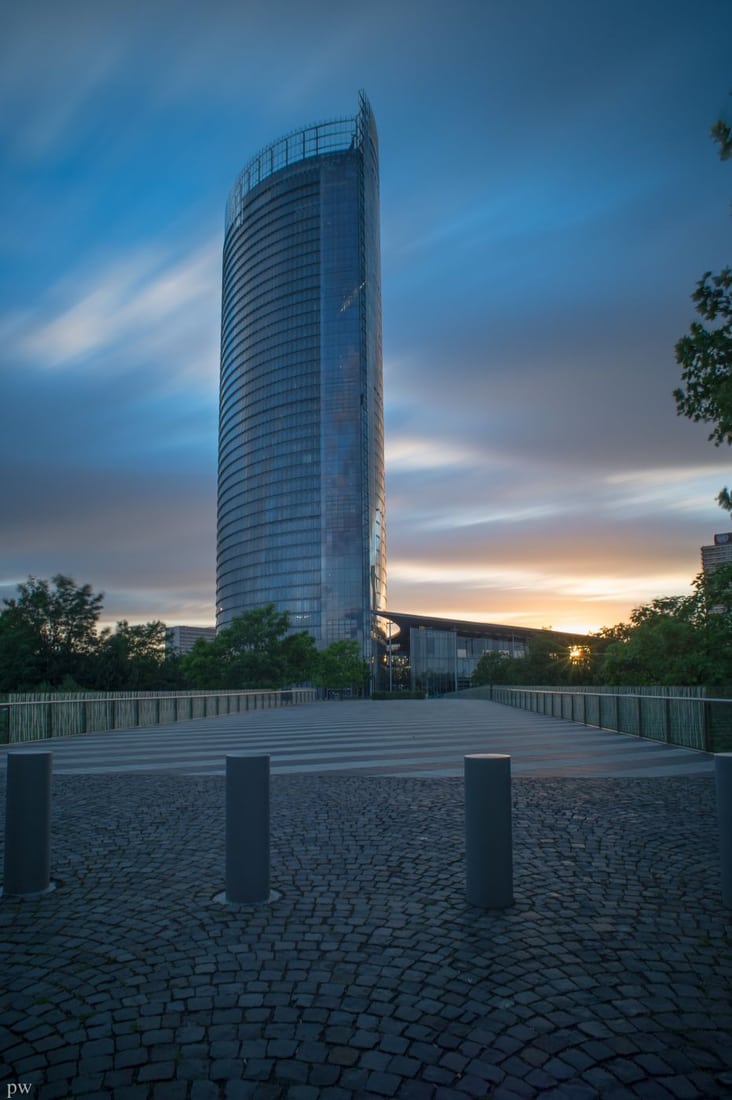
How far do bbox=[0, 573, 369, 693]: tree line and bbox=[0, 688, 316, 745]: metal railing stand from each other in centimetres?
2449

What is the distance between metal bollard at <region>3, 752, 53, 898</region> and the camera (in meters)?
4.41

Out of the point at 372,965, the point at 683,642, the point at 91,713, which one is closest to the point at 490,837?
the point at 372,965

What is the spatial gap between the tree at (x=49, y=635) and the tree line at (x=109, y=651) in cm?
6

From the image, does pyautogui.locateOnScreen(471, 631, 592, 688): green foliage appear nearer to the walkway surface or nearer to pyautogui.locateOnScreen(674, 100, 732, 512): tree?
pyautogui.locateOnScreen(674, 100, 732, 512): tree

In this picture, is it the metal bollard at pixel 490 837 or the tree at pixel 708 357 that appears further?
the tree at pixel 708 357

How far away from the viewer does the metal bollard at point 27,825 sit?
14.5ft

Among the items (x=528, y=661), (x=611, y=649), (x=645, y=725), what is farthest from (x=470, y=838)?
(x=528, y=661)

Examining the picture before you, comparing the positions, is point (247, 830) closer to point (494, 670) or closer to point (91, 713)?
point (91, 713)

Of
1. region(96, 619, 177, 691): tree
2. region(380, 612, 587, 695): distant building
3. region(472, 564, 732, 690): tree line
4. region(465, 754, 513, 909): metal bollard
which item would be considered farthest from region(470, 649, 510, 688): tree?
region(465, 754, 513, 909): metal bollard

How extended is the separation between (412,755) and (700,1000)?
8942mm

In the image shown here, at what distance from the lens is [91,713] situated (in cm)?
1755

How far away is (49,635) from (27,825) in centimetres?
5337

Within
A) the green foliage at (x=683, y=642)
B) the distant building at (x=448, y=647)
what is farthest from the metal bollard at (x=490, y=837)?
the distant building at (x=448, y=647)

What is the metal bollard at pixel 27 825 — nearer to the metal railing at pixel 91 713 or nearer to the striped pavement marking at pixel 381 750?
the striped pavement marking at pixel 381 750
